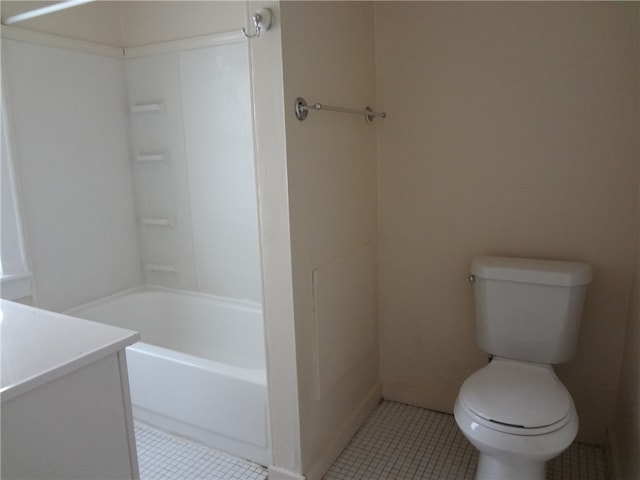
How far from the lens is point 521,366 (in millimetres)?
1850

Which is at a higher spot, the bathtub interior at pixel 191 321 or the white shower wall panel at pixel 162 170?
the white shower wall panel at pixel 162 170

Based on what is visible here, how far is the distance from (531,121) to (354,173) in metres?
0.76

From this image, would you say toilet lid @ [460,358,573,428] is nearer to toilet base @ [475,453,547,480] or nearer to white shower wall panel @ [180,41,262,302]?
toilet base @ [475,453,547,480]

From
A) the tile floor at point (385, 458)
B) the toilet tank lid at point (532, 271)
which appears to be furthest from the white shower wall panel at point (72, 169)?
the toilet tank lid at point (532, 271)

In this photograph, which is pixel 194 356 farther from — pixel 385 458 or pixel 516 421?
pixel 516 421

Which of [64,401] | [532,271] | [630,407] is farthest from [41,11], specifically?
[630,407]

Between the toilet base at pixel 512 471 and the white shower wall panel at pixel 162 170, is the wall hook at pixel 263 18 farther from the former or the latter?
the toilet base at pixel 512 471

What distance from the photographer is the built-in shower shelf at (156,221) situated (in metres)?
2.86

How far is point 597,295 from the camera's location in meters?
1.92

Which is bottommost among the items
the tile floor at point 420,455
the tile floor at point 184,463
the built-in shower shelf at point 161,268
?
the tile floor at point 420,455

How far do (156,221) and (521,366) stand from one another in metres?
2.18

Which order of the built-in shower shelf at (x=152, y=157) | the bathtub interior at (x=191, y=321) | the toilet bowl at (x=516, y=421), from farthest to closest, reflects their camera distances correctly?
the built-in shower shelf at (x=152, y=157) → the bathtub interior at (x=191, y=321) → the toilet bowl at (x=516, y=421)

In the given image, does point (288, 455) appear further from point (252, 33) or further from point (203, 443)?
point (252, 33)

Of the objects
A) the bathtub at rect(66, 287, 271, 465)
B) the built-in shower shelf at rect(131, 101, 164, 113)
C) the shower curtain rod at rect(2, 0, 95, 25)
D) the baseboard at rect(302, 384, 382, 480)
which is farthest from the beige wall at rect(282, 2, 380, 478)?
the built-in shower shelf at rect(131, 101, 164, 113)
